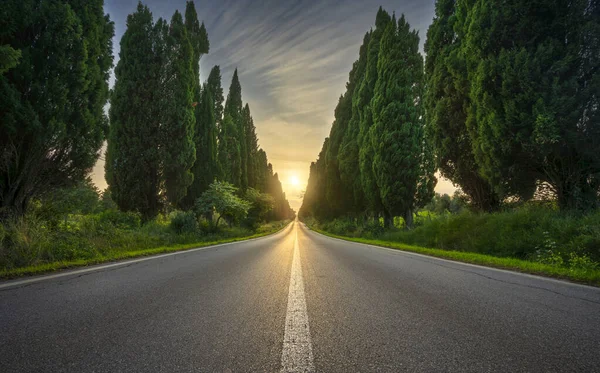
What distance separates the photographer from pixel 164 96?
682 inches

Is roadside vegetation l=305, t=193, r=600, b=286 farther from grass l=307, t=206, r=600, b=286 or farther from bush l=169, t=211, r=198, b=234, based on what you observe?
bush l=169, t=211, r=198, b=234

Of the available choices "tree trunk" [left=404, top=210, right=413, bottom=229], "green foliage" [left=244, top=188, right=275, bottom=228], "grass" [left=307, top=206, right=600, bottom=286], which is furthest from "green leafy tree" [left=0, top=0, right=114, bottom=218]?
"green foliage" [left=244, top=188, right=275, bottom=228]

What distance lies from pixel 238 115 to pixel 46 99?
32.9 metres

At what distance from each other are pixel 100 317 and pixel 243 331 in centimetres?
146

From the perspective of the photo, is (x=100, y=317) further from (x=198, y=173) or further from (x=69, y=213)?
(x=198, y=173)

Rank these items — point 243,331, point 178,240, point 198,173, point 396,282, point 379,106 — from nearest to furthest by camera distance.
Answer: point 243,331 → point 396,282 → point 178,240 → point 379,106 → point 198,173

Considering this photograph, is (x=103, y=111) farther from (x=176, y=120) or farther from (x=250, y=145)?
(x=250, y=145)

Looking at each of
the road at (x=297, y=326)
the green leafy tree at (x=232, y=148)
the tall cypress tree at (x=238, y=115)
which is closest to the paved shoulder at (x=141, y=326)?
the road at (x=297, y=326)

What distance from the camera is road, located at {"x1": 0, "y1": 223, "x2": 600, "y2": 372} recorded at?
5.55ft

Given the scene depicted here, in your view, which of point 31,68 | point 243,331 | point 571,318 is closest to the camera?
point 243,331

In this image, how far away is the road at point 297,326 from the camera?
169cm

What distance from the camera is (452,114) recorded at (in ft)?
40.1

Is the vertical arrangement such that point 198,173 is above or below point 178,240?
above

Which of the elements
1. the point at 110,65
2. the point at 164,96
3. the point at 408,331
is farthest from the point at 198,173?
the point at 408,331
